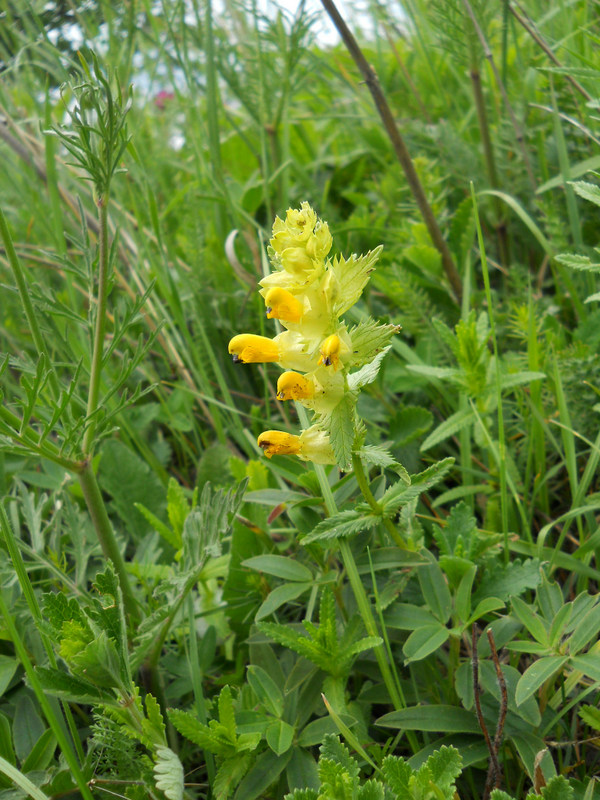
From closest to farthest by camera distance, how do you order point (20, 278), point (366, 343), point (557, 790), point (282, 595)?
1. point (557, 790)
2. point (366, 343)
3. point (20, 278)
4. point (282, 595)

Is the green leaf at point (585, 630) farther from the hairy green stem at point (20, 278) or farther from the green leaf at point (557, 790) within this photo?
the hairy green stem at point (20, 278)

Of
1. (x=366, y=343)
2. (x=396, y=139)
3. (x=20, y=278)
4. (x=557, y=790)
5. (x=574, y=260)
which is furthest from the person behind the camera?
(x=396, y=139)

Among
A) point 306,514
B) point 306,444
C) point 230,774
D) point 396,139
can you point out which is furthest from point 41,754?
point 396,139

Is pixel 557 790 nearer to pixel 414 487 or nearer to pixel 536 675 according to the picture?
pixel 536 675

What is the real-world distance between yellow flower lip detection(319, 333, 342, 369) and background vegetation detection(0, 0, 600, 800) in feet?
0.59

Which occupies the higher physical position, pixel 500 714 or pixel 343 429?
pixel 343 429

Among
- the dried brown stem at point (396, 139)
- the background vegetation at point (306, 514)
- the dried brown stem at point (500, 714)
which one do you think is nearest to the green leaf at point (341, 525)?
the background vegetation at point (306, 514)

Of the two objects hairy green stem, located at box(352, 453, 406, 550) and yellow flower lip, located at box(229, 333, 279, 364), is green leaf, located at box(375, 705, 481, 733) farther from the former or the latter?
yellow flower lip, located at box(229, 333, 279, 364)

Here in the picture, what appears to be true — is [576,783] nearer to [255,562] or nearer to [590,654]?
[590,654]

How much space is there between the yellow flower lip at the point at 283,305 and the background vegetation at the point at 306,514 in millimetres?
263

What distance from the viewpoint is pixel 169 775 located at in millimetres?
974

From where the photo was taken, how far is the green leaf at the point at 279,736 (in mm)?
1075

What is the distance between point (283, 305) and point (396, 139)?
101 cm

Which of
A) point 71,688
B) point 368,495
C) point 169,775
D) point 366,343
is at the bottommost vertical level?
point 169,775
